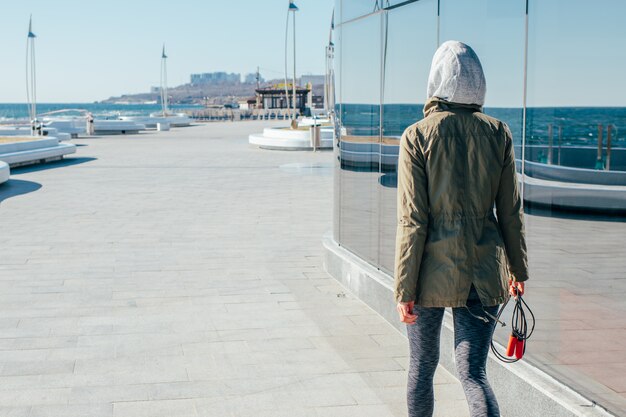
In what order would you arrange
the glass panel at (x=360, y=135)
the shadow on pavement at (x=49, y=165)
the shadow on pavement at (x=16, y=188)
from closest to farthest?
the glass panel at (x=360, y=135)
the shadow on pavement at (x=16, y=188)
the shadow on pavement at (x=49, y=165)

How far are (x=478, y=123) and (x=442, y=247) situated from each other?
0.50 metres

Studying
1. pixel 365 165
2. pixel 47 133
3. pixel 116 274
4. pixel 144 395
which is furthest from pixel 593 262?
pixel 47 133

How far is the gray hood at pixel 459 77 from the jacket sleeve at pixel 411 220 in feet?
0.71

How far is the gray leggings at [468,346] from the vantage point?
3.09 meters

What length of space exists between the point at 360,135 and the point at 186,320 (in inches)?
84.3

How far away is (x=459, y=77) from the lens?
308 centimetres

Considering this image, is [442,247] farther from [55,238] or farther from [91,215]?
[91,215]

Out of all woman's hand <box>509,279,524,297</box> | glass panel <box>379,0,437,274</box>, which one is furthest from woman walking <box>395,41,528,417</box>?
glass panel <box>379,0,437,274</box>

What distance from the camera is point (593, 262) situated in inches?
140

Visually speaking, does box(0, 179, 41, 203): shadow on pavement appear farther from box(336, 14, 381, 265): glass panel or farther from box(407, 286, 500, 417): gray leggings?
box(407, 286, 500, 417): gray leggings

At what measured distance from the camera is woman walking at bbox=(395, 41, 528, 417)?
304 centimetres

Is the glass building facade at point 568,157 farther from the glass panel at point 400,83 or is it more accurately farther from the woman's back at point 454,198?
the woman's back at point 454,198

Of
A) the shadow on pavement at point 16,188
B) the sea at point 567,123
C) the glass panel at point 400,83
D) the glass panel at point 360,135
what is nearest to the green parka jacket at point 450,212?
the sea at point 567,123

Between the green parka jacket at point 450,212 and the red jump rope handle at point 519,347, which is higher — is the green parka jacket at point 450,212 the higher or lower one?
the higher one
